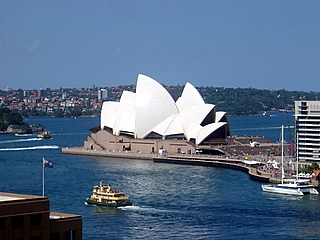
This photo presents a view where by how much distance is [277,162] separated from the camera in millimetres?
47844

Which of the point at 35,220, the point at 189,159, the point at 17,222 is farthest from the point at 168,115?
the point at 17,222

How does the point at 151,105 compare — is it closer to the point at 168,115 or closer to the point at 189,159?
the point at 168,115

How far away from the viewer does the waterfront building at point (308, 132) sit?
45.2 m

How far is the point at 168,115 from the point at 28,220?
40.1 m

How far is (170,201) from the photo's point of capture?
3428 cm

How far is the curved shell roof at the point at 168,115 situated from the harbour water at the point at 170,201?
5263 mm

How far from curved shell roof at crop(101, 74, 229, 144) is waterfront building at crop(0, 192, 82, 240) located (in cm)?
3683

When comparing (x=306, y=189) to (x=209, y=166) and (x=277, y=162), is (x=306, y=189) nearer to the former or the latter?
(x=277, y=162)

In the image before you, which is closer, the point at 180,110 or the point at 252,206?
the point at 252,206

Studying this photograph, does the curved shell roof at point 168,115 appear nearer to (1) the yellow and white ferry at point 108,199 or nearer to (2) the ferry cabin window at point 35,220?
(1) the yellow and white ferry at point 108,199

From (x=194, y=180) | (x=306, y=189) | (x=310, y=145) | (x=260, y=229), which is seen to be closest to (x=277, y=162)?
(x=310, y=145)

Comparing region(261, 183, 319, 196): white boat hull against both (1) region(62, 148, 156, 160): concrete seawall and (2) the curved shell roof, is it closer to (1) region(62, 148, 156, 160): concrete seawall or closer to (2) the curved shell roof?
(2) the curved shell roof

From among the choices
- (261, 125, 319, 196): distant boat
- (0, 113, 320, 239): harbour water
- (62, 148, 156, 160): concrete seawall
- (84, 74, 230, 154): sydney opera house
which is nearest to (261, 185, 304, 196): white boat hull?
(261, 125, 319, 196): distant boat

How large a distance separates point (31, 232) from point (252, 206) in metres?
15.6
